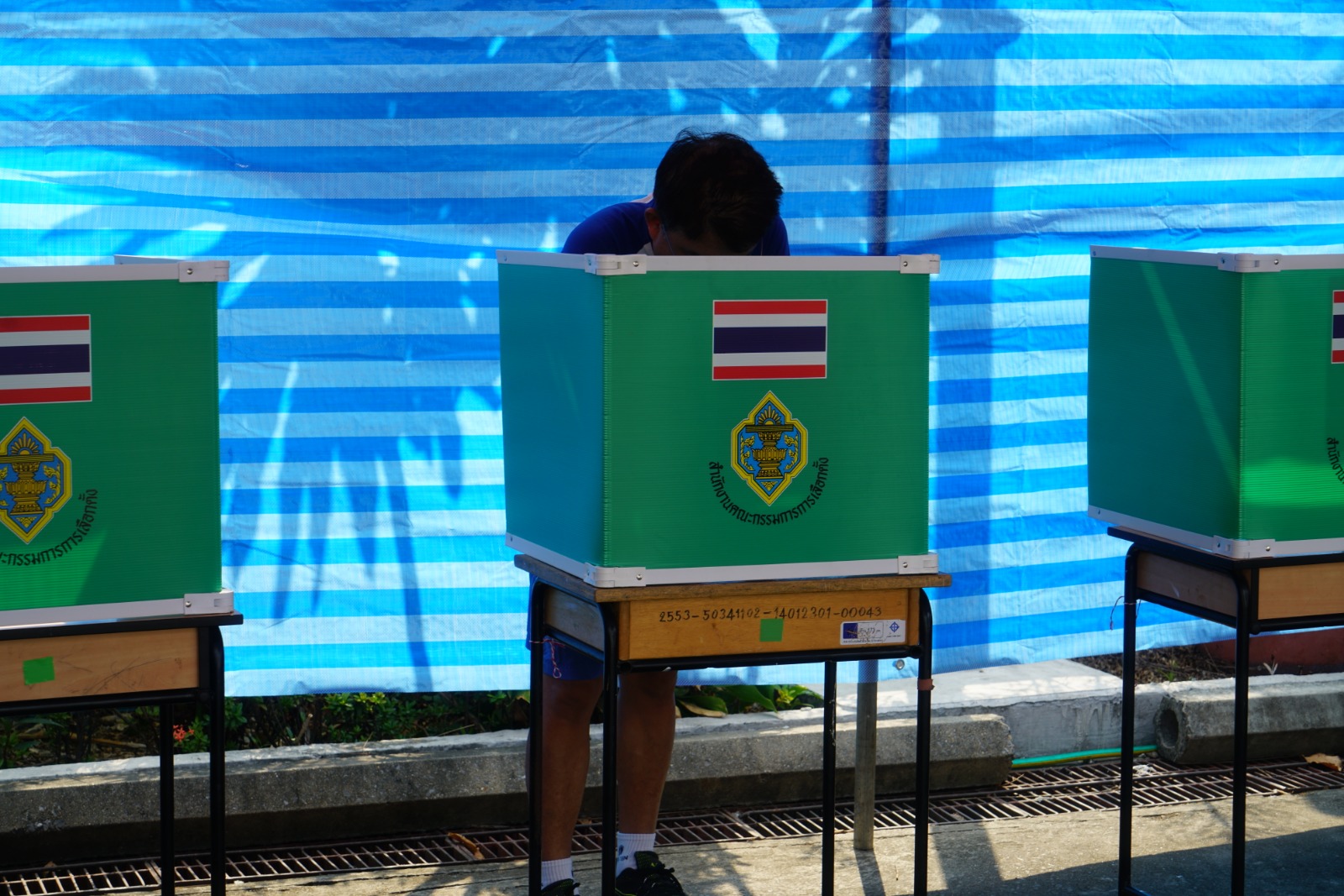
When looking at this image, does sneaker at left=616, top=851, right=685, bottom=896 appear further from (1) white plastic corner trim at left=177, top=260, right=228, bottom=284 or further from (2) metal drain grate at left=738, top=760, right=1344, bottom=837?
(1) white plastic corner trim at left=177, top=260, right=228, bottom=284

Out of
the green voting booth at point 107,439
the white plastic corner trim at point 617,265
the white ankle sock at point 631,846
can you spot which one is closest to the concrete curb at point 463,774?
the white ankle sock at point 631,846

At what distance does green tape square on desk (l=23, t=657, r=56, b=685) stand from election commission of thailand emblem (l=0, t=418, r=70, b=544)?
0.22 m

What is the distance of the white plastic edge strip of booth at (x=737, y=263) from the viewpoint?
117 inches

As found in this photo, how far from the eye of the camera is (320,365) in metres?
4.21

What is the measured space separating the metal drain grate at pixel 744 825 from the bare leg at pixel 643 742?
0.61 metres

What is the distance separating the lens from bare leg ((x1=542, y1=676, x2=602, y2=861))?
3678 mm

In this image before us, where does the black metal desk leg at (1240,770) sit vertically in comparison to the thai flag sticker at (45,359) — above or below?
below

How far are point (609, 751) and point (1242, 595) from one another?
1.44m

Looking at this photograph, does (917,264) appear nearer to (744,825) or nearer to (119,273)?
(119,273)

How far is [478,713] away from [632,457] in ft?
6.74

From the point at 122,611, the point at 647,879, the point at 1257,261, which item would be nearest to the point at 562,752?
the point at 647,879

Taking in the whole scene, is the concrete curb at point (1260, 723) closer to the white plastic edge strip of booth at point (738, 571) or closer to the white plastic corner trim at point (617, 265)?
the white plastic edge strip of booth at point (738, 571)

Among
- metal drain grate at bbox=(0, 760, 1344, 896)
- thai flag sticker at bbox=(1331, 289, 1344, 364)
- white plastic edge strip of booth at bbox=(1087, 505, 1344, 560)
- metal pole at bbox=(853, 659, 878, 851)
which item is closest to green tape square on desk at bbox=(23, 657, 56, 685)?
metal drain grate at bbox=(0, 760, 1344, 896)

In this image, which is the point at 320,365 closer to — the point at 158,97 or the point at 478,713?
the point at 158,97
